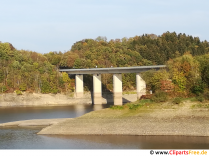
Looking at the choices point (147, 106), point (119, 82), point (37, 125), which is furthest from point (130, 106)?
point (119, 82)

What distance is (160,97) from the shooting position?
51.1 meters

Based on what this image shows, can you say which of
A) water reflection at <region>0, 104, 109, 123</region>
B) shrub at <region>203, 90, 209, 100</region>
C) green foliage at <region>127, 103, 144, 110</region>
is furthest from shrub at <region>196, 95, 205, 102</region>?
water reflection at <region>0, 104, 109, 123</region>

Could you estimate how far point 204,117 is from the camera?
43.6 metres

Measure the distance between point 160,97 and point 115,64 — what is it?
250 ft

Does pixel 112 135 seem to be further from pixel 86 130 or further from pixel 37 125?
pixel 37 125

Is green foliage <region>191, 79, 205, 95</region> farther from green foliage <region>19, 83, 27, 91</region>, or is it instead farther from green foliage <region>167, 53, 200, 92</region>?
green foliage <region>19, 83, 27, 91</region>

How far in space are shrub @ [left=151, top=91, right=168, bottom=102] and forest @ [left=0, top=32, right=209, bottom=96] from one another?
2.21 m

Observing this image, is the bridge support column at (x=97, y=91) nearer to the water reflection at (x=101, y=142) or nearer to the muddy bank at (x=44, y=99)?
the muddy bank at (x=44, y=99)

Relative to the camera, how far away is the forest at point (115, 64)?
183 feet

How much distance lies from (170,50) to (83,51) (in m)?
35.4

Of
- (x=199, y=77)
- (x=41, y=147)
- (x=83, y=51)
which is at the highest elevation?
(x=83, y=51)

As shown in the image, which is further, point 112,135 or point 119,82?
point 119,82

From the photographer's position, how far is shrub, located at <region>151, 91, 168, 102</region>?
50.9m

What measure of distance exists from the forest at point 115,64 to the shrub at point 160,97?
2.21 metres
